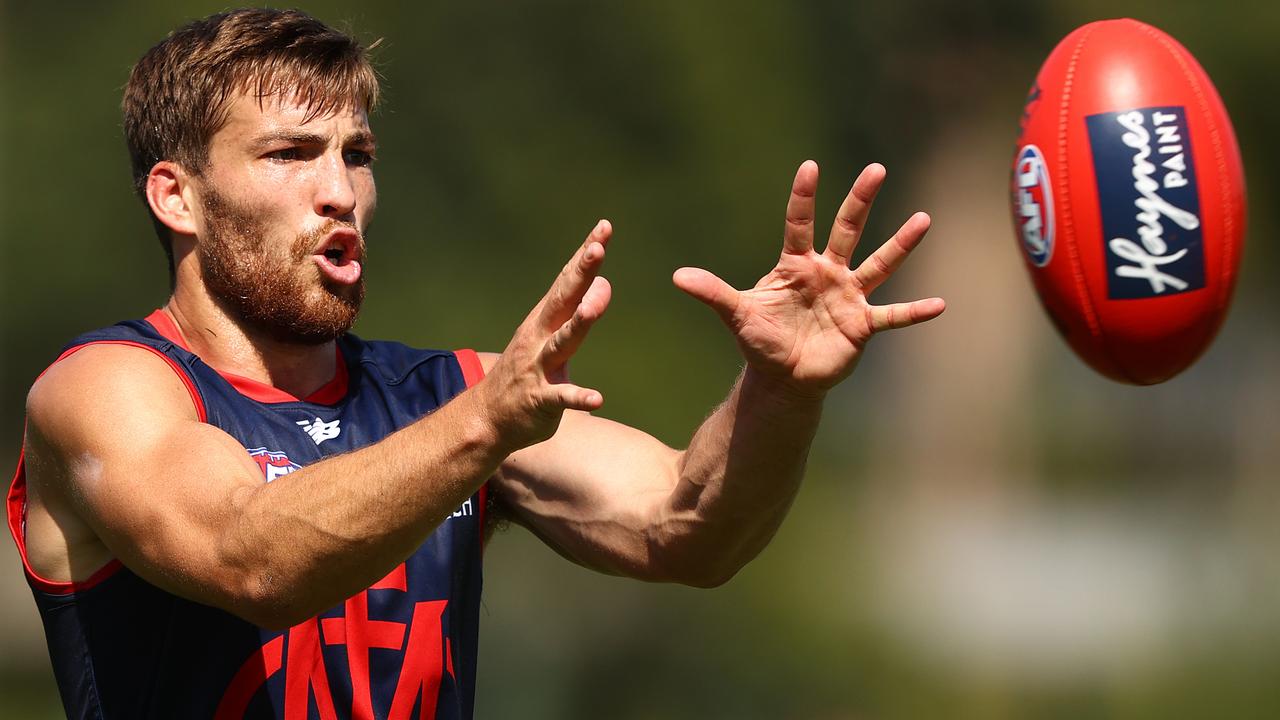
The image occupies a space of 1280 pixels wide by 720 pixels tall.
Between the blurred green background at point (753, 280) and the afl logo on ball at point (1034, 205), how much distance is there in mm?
5555

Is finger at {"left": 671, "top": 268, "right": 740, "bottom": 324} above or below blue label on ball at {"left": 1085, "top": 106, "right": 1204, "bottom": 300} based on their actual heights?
below

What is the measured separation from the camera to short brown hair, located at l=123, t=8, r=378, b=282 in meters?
3.16

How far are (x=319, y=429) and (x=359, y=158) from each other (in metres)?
0.60

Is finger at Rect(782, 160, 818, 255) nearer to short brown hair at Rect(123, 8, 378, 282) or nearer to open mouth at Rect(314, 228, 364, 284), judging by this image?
open mouth at Rect(314, 228, 364, 284)

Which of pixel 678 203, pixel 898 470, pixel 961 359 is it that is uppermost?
pixel 678 203

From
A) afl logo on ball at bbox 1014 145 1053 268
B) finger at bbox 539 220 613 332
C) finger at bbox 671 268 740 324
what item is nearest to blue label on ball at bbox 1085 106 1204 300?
afl logo on ball at bbox 1014 145 1053 268

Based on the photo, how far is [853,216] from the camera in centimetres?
274

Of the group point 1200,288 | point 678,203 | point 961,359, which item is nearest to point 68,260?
point 678,203

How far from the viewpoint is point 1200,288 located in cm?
297

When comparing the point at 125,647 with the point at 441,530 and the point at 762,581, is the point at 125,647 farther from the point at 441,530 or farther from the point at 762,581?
the point at 762,581

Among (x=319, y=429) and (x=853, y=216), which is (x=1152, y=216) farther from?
(x=319, y=429)

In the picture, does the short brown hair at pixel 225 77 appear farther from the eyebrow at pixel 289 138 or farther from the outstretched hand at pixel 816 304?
the outstretched hand at pixel 816 304

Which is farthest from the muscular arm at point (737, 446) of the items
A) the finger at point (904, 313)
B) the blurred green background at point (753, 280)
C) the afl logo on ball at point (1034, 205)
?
the blurred green background at point (753, 280)

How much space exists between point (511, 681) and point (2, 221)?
14.3ft
